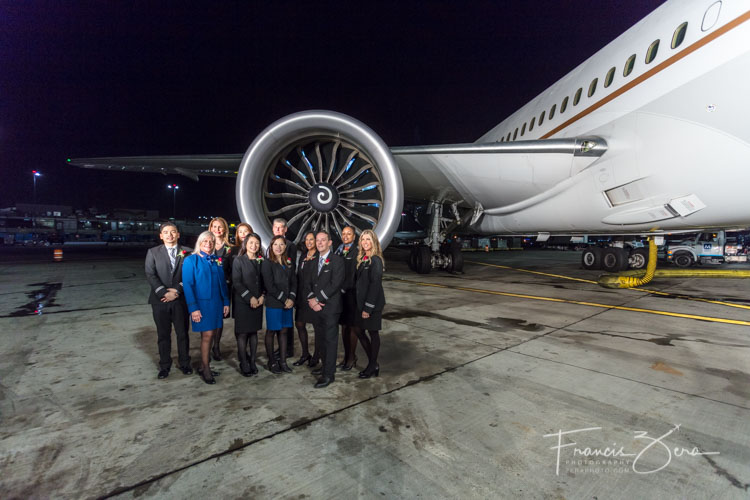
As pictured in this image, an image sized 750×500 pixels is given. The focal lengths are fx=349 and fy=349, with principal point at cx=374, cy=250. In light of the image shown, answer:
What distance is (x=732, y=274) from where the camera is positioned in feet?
30.9

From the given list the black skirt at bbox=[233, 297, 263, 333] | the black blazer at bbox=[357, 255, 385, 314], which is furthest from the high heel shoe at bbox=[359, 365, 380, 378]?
the black skirt at bbox=[233, 297, 263, 333]

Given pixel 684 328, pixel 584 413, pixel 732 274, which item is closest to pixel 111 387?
pixel 584 413

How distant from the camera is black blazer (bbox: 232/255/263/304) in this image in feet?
9.70

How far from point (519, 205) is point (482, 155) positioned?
1.62 meters

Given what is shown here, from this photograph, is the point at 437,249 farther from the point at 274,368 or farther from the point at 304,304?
the point at 274,368

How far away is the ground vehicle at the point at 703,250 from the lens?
13.8m

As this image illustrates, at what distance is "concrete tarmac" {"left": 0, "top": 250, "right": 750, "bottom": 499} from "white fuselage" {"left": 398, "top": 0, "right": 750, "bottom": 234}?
1.76m

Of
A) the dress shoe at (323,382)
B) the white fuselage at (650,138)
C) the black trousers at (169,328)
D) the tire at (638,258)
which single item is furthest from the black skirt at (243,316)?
the tire at (638,258)

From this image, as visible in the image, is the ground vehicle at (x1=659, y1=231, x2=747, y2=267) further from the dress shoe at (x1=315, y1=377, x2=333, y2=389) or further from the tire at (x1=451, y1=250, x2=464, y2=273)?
the dress shoe at (x1=315, y1=377, x2=333, y2=389)

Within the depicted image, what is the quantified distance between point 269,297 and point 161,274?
908mm

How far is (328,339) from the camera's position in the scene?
2807 millimetres

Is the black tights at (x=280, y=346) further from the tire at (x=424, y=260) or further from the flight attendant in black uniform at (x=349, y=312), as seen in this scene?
the tire at (x=424, y=260)

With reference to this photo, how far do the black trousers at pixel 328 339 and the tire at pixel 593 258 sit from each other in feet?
37.8

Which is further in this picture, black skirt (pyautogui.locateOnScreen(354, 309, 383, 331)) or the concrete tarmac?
black skirt (pyautogui.locateOnScreen(354, 309, 383, 331))
